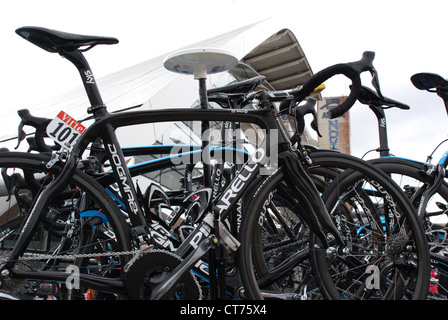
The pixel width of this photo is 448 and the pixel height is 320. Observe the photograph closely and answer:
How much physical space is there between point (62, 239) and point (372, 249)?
1.80 m

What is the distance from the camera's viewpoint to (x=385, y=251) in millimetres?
2145

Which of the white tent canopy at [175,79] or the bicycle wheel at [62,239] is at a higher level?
the white tent canopy at [175,79]

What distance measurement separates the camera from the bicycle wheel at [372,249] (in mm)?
2008

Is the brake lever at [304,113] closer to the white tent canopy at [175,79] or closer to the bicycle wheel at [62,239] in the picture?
the bicycle wheel at [62,239]

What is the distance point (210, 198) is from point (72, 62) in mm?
998

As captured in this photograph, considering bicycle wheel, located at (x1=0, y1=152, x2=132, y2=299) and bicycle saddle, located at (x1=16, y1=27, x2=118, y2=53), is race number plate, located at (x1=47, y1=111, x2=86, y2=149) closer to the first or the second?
bicycle wheel, located at (x1=0, y1=152, x2=132, y2=299)

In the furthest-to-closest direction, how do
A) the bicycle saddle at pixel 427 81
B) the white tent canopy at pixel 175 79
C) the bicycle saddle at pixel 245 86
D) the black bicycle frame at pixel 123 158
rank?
the white tent canopy at pixel 175 79, the bicycle saddle at pixel 427 81, the bicycle saddle at pixel 245 86, the black bicycle frame at pixel 123 158

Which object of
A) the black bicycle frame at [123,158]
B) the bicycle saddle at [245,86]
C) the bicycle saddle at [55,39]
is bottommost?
the black bicycle frame at [123,158]

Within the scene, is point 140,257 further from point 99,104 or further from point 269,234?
point 269,234

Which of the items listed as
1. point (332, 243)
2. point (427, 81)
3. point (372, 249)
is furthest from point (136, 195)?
point (427, 81)

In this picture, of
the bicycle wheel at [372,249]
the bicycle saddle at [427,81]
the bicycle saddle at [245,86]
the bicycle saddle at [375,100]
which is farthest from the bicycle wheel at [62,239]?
the bicycle saddle at [427,81]

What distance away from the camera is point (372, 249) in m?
2.17

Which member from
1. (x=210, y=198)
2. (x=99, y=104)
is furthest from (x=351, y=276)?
(x=99, y=104)

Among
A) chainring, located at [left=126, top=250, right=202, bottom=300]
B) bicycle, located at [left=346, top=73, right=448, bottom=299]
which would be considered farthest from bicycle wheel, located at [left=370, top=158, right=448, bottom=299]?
chainring, located at [left=126, top=250, right=202, bottom=300]
